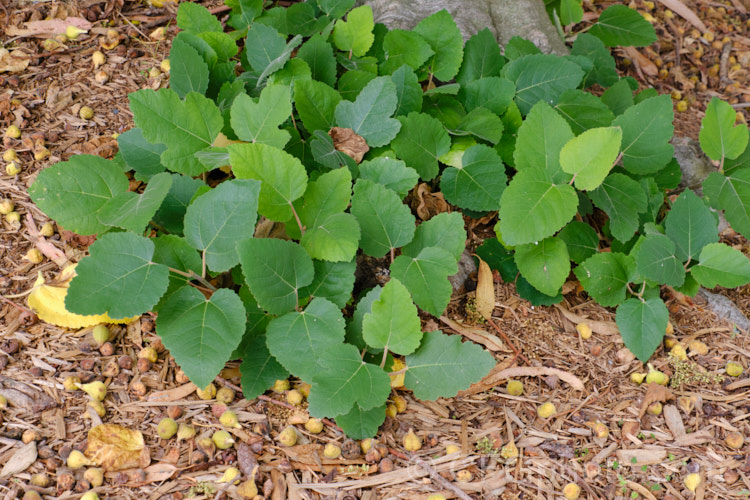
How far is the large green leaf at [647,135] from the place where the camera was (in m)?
2.26

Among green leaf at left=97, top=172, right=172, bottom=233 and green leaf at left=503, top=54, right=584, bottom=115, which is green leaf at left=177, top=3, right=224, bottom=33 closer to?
green leaf at left=97, top=172, right=172, bottom=233

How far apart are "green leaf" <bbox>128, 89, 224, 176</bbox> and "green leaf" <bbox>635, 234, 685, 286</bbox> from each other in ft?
5.15

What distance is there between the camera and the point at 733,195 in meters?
2.38

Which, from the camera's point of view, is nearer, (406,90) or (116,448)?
(116,448)

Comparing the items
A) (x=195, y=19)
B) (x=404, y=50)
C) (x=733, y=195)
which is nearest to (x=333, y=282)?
(x=404, y=50)

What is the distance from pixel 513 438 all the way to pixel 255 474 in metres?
0.81

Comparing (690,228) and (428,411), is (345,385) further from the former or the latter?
(690,228)

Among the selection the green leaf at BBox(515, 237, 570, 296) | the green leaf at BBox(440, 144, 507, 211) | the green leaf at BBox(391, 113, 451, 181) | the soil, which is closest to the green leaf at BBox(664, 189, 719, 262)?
the soil

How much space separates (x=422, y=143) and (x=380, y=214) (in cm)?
43

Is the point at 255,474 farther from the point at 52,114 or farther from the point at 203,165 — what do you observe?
the point at 52,114

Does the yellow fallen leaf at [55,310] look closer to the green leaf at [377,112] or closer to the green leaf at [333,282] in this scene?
the green leaf at [333,282]

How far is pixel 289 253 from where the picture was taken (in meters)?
1.79

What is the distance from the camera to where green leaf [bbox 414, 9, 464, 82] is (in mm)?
2514

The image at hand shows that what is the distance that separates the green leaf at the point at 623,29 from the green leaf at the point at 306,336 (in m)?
2.24
